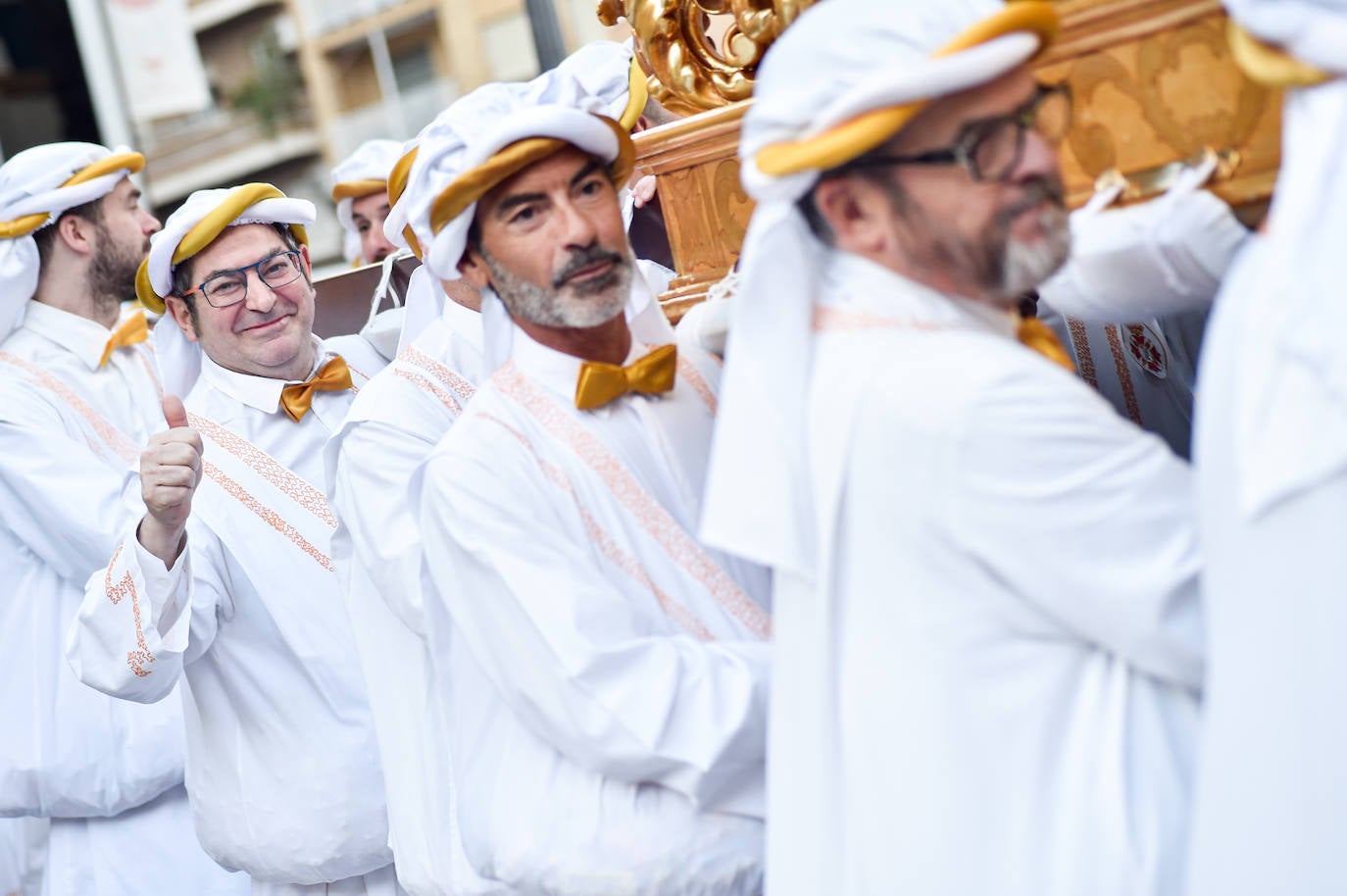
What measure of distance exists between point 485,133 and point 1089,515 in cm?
119

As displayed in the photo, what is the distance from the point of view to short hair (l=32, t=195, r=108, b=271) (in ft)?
14.6

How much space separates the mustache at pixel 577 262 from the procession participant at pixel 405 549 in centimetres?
23

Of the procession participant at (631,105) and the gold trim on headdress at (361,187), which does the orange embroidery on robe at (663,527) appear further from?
the gold trim on headdress at (361,187)

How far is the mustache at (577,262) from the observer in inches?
94.2

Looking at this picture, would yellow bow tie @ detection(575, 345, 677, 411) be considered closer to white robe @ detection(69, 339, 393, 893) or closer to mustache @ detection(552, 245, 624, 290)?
mustache @ detection(552, 245, 624, 290)

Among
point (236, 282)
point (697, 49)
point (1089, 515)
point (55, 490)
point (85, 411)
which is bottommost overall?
point (55, 490)

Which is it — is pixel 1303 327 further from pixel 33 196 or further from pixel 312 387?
pixel 33 196

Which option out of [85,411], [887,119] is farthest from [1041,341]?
[85,411]

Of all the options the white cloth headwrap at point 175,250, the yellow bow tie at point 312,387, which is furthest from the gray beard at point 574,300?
the white cloth headwrap at point 175,250

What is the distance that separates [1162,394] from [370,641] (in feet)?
5.01

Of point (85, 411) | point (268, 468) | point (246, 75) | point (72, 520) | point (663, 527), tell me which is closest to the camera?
point (663, 527)

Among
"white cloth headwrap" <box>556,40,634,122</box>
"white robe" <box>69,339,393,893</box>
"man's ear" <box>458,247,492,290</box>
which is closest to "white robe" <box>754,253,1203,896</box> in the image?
"man's ear" <box>458,247,492,290</box>

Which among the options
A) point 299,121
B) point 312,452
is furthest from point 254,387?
point 299,121

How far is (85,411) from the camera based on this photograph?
4.31m
